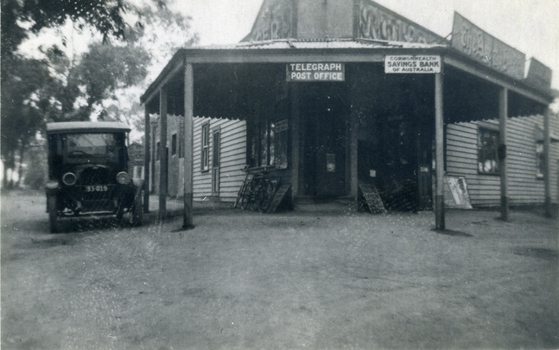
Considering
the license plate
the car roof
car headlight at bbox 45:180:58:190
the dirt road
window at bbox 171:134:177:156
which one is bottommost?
the dirt road

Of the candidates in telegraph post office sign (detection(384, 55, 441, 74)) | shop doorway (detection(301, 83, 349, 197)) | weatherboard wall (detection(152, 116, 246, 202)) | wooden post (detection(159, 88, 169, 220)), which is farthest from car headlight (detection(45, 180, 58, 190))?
telegraph post office sign (detection(384, 55, 441, 74))

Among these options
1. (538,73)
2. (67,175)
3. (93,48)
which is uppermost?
(93,48)

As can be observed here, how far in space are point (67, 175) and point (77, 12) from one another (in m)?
3.12

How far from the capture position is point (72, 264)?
5102mm

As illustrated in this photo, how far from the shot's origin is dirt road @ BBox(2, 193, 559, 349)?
3.16 m

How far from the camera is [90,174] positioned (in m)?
8.32

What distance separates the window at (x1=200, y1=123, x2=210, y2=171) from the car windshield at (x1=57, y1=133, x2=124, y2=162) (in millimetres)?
7597

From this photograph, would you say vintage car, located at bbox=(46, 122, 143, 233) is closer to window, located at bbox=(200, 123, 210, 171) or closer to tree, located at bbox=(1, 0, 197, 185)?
tree, located at bbox=(1, 0, 197, 185)

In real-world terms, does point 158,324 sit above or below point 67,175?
below

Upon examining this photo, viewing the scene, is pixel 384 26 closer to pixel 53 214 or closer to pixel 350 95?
pixel 350 95

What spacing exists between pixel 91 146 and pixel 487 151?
13352mm

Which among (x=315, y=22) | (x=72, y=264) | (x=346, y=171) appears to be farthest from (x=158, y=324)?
(x=315, y=22)

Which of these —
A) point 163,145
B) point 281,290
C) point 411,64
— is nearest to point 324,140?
point 411,64

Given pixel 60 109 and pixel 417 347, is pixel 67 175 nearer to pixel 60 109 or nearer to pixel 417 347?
pixel 417 347
